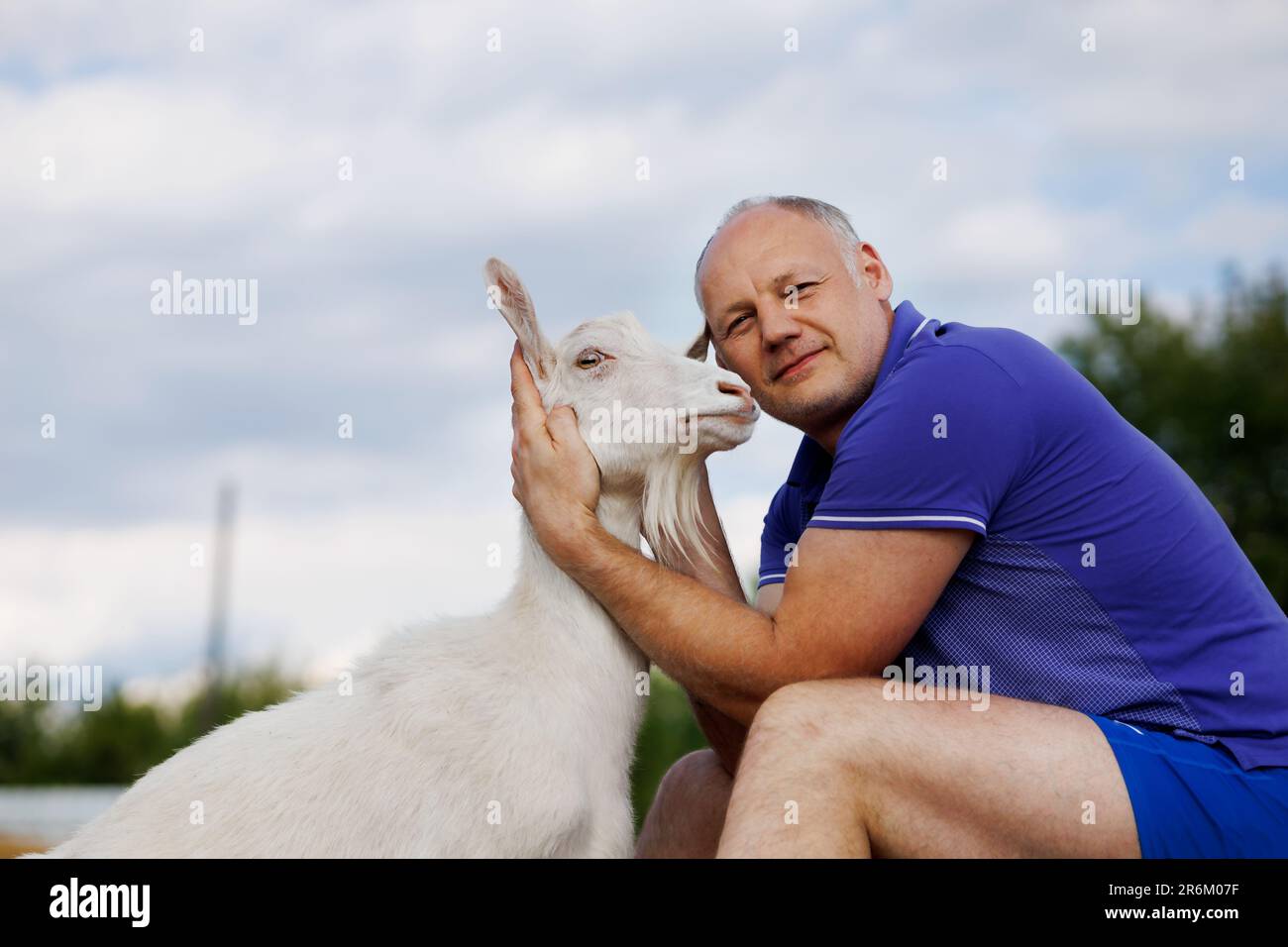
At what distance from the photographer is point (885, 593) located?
3268mm

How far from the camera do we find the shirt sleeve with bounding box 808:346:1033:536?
3.27m

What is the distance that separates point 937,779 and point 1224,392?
3234cm

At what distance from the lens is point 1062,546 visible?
338 cm

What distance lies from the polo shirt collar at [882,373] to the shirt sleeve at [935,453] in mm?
267

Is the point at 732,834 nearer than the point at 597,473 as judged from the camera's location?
Yes

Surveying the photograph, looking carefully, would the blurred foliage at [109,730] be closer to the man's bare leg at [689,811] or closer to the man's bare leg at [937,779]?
the man's bare leg at [689,811]

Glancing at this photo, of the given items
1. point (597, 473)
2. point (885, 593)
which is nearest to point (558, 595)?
point (597, 473)

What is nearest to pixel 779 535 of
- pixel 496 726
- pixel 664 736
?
pixel 496 726

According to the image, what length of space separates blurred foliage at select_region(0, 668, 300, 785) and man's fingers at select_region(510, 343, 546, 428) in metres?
18.0

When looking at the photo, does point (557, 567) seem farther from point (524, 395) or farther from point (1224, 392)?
point (1224, 392)

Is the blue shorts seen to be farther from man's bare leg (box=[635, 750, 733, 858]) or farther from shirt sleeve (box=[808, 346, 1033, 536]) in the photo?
man's bare leg (box=[635, 750, 733, 858])
